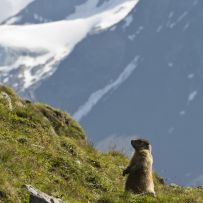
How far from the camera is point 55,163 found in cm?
2134

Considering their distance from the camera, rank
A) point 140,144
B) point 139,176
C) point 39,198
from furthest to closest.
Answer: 1. point 140,144
2. point 139,176
3. point 39,198

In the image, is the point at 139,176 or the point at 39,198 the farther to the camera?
the point at 139,176

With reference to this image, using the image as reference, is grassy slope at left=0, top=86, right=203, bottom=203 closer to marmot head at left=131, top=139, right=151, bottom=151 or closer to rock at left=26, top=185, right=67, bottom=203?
rock at left=26, top=185, right=67, bottom=203

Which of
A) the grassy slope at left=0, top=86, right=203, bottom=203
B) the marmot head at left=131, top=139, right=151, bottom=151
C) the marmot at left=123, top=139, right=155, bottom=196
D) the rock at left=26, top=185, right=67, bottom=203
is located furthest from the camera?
the marmot head at left=131, top=139, right=151, bottom=151

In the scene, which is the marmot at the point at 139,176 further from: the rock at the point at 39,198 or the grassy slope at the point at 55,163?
the rock at the point at 39,198

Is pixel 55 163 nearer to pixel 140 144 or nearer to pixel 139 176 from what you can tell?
pixel 140 144

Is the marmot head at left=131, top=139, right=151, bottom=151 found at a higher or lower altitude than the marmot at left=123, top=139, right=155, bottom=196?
higher

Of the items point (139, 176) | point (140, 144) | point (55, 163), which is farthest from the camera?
point (55, 163)

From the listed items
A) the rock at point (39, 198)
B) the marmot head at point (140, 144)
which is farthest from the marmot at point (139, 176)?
the rock at point (39, 198)

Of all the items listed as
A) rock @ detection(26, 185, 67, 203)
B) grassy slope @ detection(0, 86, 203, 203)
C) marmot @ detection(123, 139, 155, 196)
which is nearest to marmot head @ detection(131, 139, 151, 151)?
marmot @ detection(123, 139, 155, 196)

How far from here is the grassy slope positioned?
18.0m

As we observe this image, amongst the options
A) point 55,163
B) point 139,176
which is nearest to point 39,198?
point 139,176

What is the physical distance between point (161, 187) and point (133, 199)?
28.2 ft

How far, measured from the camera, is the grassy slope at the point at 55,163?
59.1 ft
